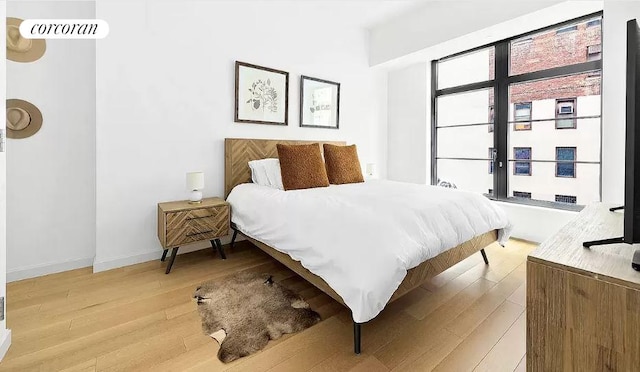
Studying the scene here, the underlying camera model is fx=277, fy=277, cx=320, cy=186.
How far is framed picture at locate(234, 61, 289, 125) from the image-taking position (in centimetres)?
313

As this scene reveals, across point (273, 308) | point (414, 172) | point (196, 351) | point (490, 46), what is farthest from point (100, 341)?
point (490, 46)

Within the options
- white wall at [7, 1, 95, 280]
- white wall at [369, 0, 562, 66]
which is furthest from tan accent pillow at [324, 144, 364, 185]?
white wall at [7, 1, 95, 280]

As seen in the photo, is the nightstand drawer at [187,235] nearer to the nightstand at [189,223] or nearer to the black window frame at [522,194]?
the nightstand at [189,223]

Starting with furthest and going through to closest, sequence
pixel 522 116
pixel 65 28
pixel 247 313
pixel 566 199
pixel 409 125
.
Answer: pixel 409 125
pixel 522 116
pixel 566 199
pixel 65 28
pixel 247 313

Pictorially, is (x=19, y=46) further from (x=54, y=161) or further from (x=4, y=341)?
(x=4, y=341)

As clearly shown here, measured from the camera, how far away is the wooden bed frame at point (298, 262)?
1609 millimetres

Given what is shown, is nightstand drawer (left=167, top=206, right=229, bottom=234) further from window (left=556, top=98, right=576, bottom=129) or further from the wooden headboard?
window (left=556, top=98, right=576, bottom=129)

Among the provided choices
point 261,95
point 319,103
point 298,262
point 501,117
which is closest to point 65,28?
point 261,95

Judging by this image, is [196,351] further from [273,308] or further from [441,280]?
[441,280]

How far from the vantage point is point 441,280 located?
226 cm

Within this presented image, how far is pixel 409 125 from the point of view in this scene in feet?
14.9

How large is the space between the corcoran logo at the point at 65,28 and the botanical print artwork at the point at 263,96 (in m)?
1.38

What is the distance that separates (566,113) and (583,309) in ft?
11.1

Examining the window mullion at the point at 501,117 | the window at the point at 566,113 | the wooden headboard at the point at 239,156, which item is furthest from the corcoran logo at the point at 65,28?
the window at the point at 566,113
